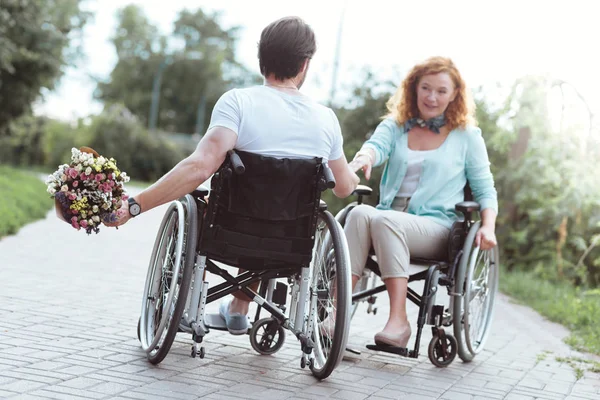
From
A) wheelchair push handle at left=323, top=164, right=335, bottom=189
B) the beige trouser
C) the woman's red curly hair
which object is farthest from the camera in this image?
the woman's red curly hair

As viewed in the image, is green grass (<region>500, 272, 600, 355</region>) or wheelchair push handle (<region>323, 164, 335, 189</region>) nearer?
wheelchair push handle (<region>323, 164, 335, 189</region>)

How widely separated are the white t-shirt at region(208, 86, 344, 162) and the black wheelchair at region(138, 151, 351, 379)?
115mm

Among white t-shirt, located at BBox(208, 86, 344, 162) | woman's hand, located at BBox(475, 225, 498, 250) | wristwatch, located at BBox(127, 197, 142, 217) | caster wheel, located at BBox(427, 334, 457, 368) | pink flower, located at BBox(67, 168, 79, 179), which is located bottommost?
caster wheel, located at BBox(427, 334, 457, 368)

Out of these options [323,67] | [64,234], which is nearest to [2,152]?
[323,67]

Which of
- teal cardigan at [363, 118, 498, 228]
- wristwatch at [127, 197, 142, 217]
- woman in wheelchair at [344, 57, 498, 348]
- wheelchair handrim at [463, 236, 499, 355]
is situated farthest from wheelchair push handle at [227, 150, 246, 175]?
wheelchair handrim at [463, 236, 499, 355]

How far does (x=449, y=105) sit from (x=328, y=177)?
169 cm

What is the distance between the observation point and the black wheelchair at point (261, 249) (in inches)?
161

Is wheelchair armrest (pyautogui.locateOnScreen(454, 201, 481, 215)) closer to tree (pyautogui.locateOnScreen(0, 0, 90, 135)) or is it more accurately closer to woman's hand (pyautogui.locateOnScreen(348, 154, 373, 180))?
woman's hand (pyautogui.locateOnScreen(348, 154, 373, 180))

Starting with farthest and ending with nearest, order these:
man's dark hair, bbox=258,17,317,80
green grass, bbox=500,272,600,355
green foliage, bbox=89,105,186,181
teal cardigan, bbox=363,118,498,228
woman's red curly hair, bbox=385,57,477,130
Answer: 1. green foliage, bbox=89,105,186,181
2. green grass, bbox=500,272,600,355
3. woman's red curly hair, bbox=385,57,477,130
4. teal cardigan, bbox=363,118,498,228
5. man's dark hair, bbox=258,17,317,80

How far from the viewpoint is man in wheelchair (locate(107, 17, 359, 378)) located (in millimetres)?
4078

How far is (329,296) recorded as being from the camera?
4527mm

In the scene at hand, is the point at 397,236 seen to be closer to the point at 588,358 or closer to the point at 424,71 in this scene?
the point at 424,71

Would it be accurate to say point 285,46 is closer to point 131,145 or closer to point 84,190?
point 84,190

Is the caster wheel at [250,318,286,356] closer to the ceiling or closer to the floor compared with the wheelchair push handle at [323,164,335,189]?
closer to the floor
